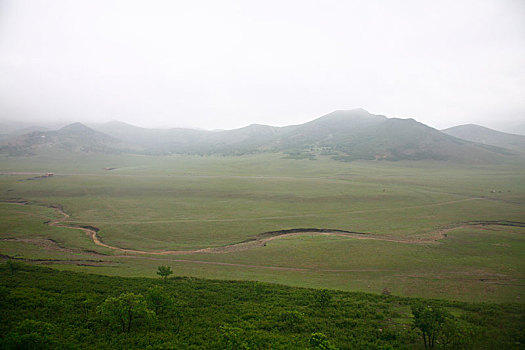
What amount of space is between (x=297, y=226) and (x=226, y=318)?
102 ft

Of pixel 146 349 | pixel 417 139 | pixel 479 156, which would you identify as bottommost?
pixel 146 349

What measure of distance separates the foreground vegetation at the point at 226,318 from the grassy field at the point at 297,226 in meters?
4.46

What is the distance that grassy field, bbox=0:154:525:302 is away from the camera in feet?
94.1

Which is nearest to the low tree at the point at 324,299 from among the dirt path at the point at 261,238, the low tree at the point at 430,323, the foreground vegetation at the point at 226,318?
the foreground vegetation at the point at 226,318

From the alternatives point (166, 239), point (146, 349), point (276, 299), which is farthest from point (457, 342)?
point (166, 239)

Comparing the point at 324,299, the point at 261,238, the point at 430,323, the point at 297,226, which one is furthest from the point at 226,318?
the point at 297,226

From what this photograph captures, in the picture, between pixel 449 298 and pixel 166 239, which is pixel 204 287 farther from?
pixel 449 298

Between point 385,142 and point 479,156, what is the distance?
55082 mm

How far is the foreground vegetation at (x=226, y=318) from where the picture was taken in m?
14.9

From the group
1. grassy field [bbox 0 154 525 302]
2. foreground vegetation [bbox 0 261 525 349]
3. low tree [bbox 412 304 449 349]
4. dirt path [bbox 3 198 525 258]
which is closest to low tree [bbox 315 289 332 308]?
foreground vegetation [bbox 0 261 525 349]

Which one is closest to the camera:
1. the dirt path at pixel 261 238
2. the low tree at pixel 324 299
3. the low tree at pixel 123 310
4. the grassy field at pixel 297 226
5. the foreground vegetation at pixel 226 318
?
the foreground vegetation at pixel 226 318

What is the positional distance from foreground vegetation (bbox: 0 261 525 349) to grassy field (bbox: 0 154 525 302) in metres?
4.46

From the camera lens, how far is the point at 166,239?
41.1 m

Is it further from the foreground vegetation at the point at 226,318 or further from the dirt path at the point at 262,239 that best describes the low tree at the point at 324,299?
the dirt path at the point at 262,239
